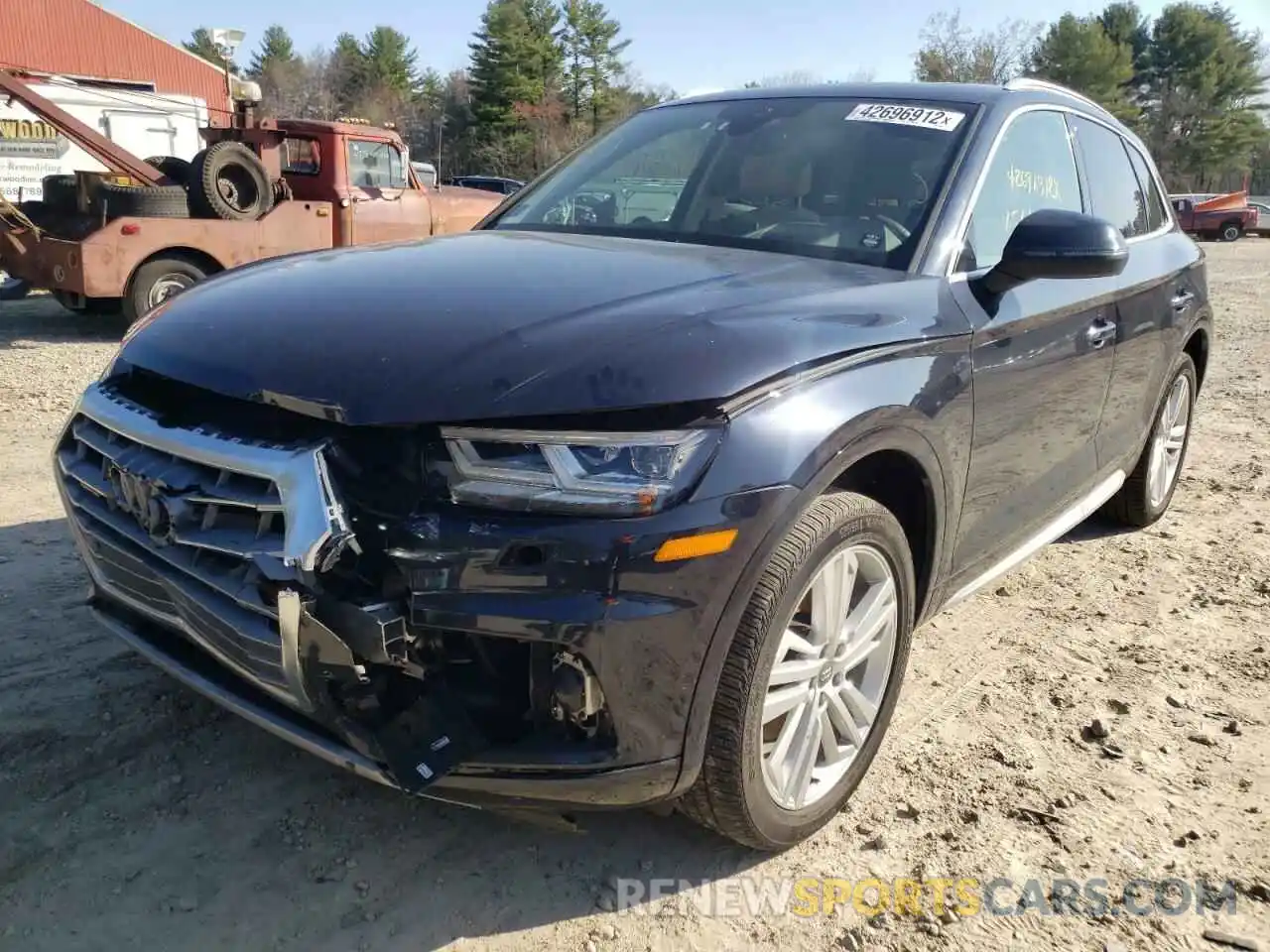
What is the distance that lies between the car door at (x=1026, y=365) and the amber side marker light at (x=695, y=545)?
108 cm

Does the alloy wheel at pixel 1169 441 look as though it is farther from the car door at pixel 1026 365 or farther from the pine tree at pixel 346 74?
the pine tree at pixel 346 74

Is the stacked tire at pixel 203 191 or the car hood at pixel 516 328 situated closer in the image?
the car hood at pixel 516 328

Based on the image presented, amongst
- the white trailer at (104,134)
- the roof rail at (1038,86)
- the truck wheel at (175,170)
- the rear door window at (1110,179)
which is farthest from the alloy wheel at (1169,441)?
the white trailer at (104,134)

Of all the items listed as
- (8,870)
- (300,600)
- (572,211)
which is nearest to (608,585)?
(300,600)

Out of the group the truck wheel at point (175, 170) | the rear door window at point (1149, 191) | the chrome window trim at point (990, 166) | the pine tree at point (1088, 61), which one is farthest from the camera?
the pine tree at point (1088, 61)

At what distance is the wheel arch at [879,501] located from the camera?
A: 2.06m

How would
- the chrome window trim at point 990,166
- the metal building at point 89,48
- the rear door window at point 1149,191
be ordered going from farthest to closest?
the metal building at point 89,48 → the rear door window at point 1149,191 → the chrome window trim at point 990,166

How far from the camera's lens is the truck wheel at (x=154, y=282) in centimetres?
908

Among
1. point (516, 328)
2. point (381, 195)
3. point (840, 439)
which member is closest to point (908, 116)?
point (840, 439)

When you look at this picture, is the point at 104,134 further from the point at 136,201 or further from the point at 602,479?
the point at 602,479

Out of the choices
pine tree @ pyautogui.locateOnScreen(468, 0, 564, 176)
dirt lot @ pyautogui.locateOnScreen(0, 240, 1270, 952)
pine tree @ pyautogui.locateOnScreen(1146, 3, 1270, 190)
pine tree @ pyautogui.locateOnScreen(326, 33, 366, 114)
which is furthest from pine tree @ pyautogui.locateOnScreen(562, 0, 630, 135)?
dirt lot @ pyautogui.locateOnScreen(0, 240, 1270, 952)

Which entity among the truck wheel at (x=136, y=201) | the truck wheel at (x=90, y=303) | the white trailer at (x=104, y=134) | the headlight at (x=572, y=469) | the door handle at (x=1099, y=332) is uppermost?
the white trailer at (x=104, y=134)

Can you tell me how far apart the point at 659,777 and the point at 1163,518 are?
3.94 meters

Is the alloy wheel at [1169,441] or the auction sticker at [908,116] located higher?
the auction sticker at [908,116]
